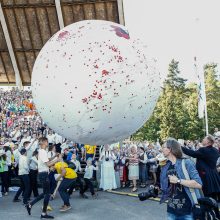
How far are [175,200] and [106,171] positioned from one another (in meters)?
7.90

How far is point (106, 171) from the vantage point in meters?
11.1

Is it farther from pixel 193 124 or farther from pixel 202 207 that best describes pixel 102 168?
pixel 193 124

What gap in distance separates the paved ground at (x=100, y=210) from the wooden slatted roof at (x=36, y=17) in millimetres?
11377

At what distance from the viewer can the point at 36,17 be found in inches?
771

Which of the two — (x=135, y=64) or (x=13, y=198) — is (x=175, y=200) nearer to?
(x=135, y=64)

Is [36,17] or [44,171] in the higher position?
[36,17]

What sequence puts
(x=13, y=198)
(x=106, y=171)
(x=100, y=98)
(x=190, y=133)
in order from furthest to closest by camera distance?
(x=190, y=133)
(x=106, y=171)
(x=13, y=198)
(x=100, y=98)

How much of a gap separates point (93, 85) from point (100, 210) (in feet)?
19.3

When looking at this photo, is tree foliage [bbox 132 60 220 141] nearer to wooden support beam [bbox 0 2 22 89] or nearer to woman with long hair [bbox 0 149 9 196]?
wooden support beam [bbox 0 2 22 89]

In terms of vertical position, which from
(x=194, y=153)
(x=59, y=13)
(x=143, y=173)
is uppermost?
(x=59, y=13)

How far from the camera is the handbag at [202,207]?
3119 millimetres

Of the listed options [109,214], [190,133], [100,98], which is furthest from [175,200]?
[190,133]

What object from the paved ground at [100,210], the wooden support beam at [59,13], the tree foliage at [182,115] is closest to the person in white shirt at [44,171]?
the paved ground at [100,210]

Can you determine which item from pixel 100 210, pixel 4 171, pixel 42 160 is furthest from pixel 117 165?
pixel 42 160
